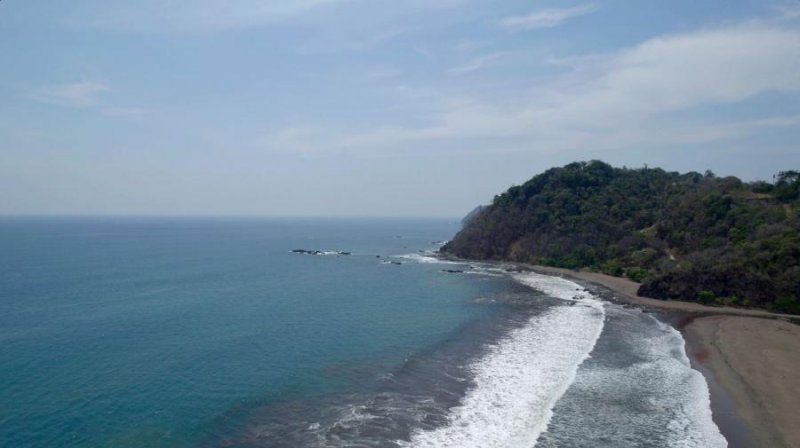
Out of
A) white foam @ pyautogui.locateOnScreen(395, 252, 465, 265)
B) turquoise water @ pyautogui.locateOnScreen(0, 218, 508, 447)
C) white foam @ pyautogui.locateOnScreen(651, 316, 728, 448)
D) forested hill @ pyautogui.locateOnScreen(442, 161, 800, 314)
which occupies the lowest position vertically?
white foam @ pyautogui.locateOnScreen(651, 316, 728, 448)

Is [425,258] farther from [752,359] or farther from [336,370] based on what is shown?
[336,370]

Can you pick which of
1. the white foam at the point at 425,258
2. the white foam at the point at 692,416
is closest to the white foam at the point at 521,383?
the white foam at the point at 692,416

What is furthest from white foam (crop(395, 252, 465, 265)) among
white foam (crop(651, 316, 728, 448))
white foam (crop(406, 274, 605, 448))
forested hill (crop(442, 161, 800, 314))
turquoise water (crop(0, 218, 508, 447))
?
white foam (crop(651, 316, 728, 448))

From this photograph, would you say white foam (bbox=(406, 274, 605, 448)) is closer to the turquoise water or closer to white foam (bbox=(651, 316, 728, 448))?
white foam (bbox=(651, 316, 728, 448))

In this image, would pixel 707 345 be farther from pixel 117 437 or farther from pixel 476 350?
pixel 117 437

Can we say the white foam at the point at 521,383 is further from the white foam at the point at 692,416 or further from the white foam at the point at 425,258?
the white foam at the point at 425,258

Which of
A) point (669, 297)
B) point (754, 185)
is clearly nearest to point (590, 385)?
point (669, 297)
